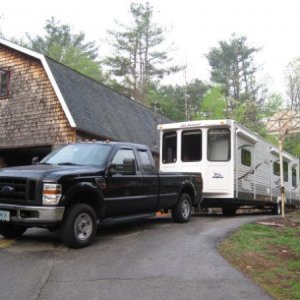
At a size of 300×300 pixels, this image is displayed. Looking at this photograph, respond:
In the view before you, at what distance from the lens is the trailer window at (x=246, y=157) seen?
49.5 feet

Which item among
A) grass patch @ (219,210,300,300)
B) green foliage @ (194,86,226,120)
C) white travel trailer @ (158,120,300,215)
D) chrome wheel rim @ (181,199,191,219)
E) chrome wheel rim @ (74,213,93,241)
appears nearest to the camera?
grass patch @ (219,210,300,300)

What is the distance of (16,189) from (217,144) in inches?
307

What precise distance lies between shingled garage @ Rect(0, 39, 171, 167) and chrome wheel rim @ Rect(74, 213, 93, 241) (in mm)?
9166


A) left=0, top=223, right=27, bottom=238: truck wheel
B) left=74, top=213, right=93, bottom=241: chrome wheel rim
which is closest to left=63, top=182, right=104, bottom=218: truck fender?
left=74, top=213, right=93, bottom=241: chrome wheel rim

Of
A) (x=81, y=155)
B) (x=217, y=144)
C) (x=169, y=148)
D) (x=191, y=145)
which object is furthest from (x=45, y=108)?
(x=81, y=155)

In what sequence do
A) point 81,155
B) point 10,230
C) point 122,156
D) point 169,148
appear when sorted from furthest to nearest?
1. point 169,148
2. point 122,156
3. point 81,155
4. point 10,230

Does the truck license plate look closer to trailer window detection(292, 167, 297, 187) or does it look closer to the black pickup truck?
the black pickup truck

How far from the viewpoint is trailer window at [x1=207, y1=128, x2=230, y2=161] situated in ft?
47.2

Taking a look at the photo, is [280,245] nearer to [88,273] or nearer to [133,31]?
[88,273]

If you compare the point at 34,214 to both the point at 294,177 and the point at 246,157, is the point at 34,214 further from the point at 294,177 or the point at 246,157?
the point at 294,177

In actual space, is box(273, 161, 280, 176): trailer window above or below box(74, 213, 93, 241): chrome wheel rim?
above

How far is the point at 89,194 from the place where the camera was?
28.4 feet

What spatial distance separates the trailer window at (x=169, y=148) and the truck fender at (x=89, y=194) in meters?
6.61

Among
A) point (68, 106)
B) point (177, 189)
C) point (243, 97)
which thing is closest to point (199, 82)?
point (243, 97)
